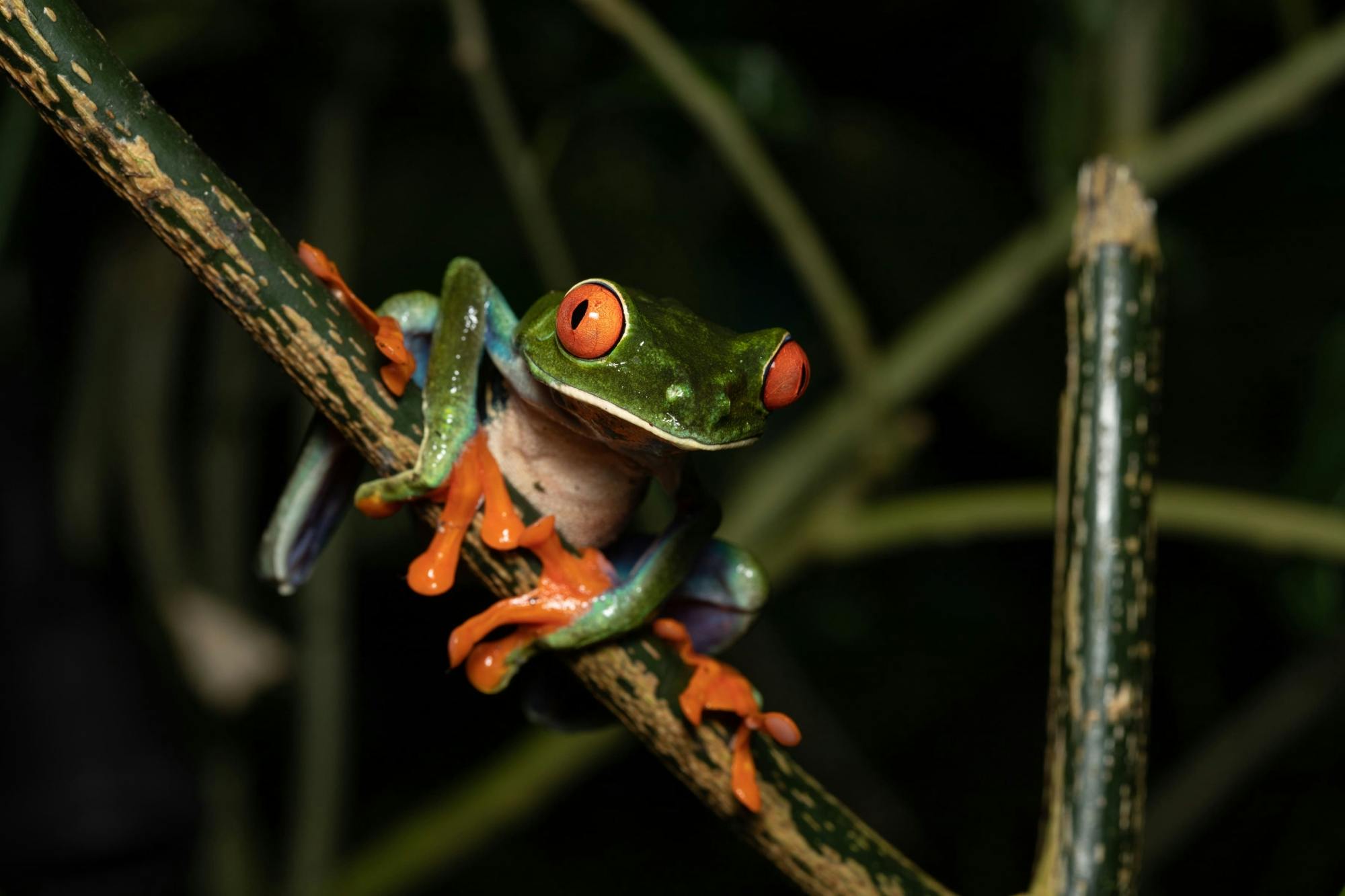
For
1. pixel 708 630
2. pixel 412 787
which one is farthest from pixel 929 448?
pixel 708 630

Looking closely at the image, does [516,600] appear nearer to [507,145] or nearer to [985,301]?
[507,145]

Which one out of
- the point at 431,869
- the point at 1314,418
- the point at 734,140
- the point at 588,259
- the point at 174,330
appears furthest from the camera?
the point at 588,259

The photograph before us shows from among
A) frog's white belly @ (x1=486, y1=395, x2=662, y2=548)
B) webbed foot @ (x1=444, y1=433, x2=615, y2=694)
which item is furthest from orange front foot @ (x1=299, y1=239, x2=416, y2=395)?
frog's white belly @ (x1=486, y1=395, x2=662, y2=548)

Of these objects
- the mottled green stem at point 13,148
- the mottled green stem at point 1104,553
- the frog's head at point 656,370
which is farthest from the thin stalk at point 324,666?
the mottled green stem at point 1104,553

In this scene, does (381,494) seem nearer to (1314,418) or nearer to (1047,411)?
(1314,418)

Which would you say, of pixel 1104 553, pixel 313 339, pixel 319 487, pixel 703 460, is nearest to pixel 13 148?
pixel 319 487

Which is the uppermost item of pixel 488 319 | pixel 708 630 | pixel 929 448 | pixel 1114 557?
pixel 929 448

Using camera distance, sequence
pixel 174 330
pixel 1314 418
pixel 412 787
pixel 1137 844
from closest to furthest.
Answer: pixel 1137 844, pixel 1314 418, pixel 174 330, pixel 412 787
